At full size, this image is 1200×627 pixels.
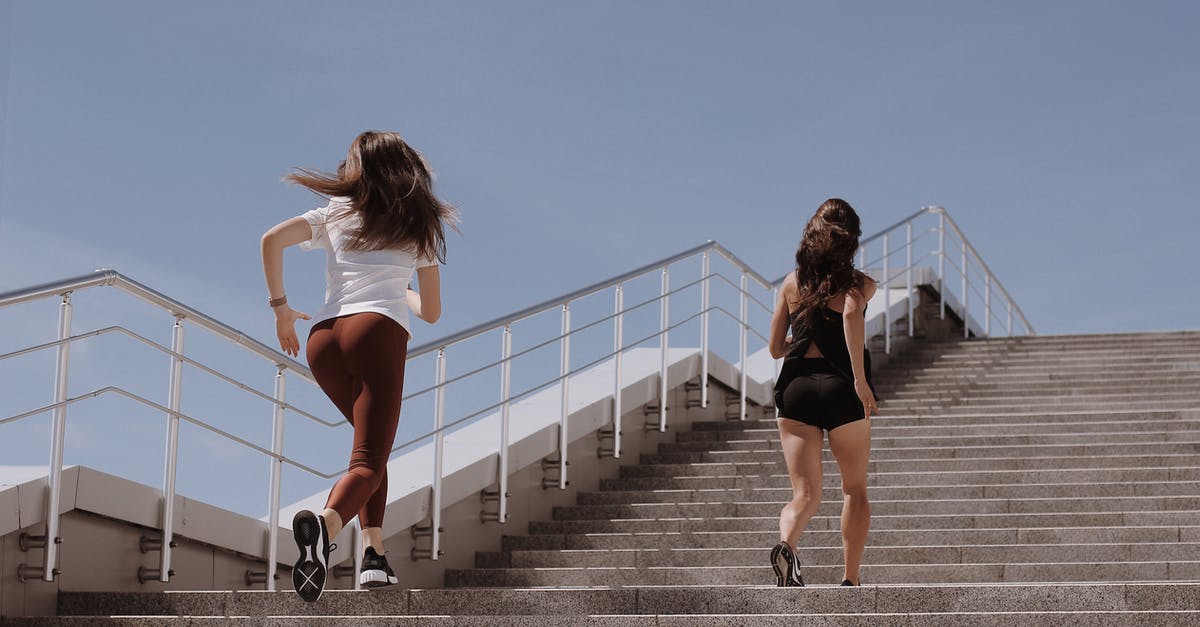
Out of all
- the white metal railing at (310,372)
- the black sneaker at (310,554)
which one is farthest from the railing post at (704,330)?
the black sneaker at (310,554)

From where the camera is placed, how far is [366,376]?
447cm

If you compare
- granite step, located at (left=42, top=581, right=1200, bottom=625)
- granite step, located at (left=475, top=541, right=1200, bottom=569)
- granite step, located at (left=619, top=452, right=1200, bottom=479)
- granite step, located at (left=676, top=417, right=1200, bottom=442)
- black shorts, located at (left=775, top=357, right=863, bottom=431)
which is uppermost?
granite step, located at (left=676, top=417, right=1200, bottom=442)

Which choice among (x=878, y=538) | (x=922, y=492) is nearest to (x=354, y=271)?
(x=878, y=538)

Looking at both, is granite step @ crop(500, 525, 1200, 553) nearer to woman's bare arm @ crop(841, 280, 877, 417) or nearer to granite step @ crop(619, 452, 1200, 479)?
granite step @ crop(619, 452, 1200, 479)

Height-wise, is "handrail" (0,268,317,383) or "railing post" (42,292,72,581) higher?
"handrail" (0,268,317,383)

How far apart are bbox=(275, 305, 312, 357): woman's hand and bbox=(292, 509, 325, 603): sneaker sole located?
645 mm

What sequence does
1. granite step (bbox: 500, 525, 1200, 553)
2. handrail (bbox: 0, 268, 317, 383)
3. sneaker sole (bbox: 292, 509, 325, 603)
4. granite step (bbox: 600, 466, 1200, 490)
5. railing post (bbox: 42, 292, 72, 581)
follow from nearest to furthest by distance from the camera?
sneaker sole (bbox: 292, 509, 325, 603) < handrail (bbox: 0, 268, 317, 383) < railing post (bbox: 42, 292, 72, 581) < granite step (bbox: 500, 525, 1200, 553) < granite step (bbox: 600, 466, 1200, 490)

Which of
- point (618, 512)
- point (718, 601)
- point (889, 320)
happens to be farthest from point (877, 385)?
point (718, 601)

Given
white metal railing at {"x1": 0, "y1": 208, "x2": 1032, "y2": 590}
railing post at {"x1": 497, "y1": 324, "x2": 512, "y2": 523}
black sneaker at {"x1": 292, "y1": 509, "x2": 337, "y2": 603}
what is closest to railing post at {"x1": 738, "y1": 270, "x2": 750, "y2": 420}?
white metal railing at {"x1": 0, "y1": 208, "x2": 1032, "y2": 590}

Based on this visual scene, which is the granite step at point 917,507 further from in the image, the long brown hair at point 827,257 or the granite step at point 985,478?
the long brown hair at point 827,257

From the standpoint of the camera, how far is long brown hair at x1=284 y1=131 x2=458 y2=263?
4.56 meters

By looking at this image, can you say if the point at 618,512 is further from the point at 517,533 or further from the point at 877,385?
the point at 877,385

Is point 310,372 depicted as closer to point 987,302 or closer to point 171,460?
point 171,460

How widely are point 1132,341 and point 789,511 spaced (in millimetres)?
8933
